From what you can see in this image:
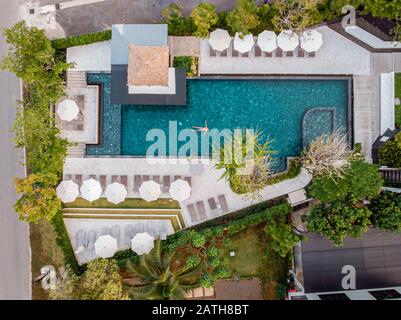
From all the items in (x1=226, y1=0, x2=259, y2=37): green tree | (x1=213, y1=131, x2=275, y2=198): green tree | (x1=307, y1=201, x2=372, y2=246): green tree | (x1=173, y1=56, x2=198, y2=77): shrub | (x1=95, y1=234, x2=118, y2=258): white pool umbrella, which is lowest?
(x1=95, y1=234, x2=118, y2=258): white pool umbrella

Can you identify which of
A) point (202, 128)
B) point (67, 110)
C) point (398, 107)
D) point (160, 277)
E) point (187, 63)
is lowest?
point (160, 277)

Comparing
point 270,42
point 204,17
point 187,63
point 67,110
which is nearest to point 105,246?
point 67,110

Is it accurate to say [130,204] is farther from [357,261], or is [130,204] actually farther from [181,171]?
[357,261]

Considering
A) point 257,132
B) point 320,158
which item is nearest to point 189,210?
point 257,132

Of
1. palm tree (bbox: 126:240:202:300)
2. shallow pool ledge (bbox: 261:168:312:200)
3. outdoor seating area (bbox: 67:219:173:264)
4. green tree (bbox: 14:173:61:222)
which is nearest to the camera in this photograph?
green tree (bbox: 14:173:61:222)

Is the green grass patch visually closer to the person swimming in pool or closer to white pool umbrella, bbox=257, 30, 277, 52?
the person swimming in pool

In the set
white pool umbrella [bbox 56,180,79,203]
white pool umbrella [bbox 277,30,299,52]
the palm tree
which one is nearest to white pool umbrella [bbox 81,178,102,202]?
white pool umbrella [bbox 56,180,79,203]
